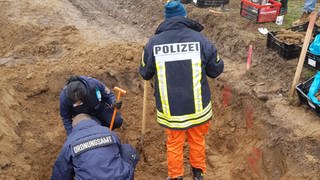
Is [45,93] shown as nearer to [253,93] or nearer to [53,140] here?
[53,140]

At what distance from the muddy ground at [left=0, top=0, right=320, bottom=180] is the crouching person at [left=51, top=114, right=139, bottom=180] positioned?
1.19m

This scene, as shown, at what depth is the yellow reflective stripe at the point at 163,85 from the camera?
403 centimetres

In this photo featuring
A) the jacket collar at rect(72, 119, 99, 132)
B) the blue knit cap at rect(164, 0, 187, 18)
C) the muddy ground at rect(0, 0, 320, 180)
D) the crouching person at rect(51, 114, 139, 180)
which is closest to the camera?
the crouching person at rect(51, 114, 139, 180)

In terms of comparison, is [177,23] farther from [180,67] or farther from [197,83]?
[197,83]

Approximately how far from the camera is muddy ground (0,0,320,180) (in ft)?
16.4

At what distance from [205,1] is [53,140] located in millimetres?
5282

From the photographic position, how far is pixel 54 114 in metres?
5.88

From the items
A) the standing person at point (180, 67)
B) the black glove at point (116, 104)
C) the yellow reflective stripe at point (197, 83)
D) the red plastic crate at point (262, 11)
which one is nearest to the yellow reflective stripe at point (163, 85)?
the standing person at point (180, 67)

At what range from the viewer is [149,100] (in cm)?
650

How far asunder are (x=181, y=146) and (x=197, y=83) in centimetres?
82

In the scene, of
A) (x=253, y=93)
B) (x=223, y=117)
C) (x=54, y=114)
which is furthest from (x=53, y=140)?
(x=253, y=93)

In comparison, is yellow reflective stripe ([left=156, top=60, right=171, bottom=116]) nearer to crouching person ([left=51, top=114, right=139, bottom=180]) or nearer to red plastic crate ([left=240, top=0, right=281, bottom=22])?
crouching person ([left=51, top=114, right=139, bottom=180])

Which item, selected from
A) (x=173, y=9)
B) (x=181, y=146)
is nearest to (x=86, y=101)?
(x=181, y=146)

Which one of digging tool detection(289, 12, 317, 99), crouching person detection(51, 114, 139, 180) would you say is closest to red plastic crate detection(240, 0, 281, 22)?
digging tool detection(289, 12, 317, 99)
